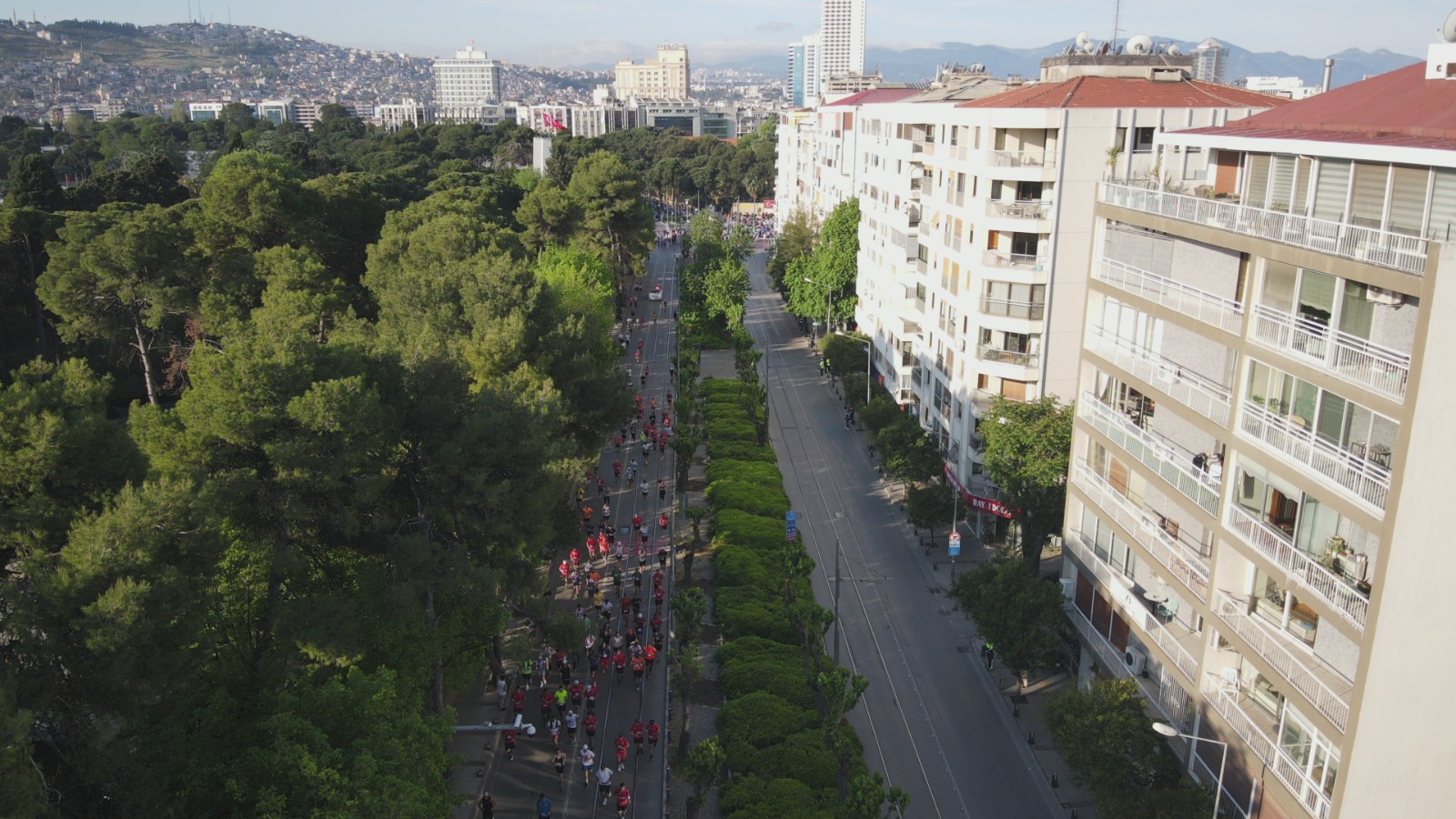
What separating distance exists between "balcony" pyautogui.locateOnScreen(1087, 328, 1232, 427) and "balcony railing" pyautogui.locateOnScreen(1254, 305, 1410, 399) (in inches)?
65.2

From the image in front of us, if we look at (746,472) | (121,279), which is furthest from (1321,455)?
(121,279)

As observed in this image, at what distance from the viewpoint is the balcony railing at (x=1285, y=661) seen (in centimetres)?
1523

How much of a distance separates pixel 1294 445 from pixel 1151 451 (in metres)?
4.47

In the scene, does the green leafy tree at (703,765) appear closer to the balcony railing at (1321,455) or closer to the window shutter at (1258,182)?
the balcony railing at (1321,455)

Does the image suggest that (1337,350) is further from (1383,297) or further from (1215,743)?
(1215,743)

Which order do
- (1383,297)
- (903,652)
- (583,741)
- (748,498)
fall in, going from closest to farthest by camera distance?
(1383,297)
(583,741)
(903,652)
(748,498)

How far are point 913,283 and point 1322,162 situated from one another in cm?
2892

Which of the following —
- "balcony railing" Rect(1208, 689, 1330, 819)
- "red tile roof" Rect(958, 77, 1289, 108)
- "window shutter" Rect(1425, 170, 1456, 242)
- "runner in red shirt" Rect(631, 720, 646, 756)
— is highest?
"red tile roof" Rect(958, 77, 1289, 108)

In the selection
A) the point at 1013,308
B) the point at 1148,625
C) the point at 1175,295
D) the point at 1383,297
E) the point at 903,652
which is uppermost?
the point at 1383,297

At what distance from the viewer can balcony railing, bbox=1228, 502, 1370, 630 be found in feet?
49.2

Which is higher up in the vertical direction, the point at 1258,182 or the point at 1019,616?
the point at 1258,182

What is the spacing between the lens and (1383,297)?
14.9m

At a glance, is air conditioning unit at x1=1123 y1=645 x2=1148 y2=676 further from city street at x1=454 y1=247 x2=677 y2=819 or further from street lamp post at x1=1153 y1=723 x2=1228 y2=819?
city street at x1=454 y1=247 x2=677 y2=819

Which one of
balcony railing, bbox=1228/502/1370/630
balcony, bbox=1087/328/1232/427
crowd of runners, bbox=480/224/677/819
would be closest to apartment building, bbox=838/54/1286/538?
balcony, bbox=1087/328/1232/427
